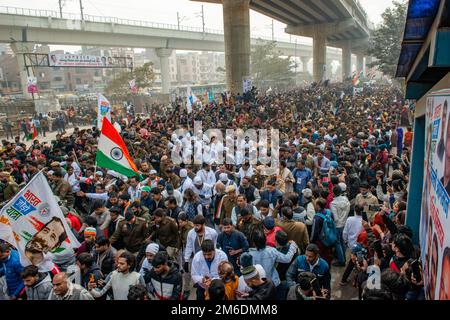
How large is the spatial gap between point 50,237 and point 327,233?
11.6ft

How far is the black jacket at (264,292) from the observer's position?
10.8 feet

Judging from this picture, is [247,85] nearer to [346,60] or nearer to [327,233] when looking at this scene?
[327,233]

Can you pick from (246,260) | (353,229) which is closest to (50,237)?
(246,260)

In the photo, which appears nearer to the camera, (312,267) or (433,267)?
(433,267)

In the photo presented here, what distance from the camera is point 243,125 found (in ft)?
46.1

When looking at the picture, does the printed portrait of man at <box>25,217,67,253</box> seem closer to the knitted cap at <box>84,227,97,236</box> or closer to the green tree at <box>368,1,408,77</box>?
the knitted cap at <box>84,227,97,236</box>

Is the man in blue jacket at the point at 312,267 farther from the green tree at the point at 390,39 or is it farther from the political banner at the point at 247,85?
the green tree at the point at 390,39

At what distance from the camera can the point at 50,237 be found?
4332 mm

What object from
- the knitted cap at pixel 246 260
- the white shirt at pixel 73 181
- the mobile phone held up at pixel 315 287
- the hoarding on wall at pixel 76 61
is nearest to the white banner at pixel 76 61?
Answer: the hoarding on wall at pixel 76 61

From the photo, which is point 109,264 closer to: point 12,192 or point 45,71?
point 12,192

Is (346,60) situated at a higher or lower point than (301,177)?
higher

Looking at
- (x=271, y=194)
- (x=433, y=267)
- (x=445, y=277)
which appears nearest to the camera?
(x=445, y=277)

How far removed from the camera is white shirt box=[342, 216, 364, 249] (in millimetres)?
5105

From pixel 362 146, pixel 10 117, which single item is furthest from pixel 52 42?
pixel 362 146
